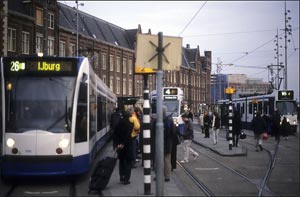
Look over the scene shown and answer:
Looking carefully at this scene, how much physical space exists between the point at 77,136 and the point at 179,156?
8.58m

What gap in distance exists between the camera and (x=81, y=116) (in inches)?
475

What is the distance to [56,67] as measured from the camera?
12062mm

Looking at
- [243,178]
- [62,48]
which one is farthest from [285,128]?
[62,48]

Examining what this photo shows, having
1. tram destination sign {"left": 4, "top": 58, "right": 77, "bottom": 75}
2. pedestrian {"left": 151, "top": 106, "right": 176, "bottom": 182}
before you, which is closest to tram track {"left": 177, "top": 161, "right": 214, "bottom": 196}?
pedestrian {"left": 151, "top": 106, "right": 176, "bottom": 182}

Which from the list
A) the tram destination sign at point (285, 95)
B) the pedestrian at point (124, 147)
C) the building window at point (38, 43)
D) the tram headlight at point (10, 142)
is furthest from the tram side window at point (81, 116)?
the building window at point (38, 43)

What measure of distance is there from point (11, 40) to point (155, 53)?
A: 126 ft

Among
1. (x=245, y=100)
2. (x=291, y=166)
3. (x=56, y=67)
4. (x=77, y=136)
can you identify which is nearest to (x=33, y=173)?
(x=77, y=136)

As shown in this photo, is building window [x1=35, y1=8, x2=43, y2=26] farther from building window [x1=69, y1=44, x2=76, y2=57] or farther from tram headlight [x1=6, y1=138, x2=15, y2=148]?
tram headlight [x1=6, y1=138, x2=15, y2=148]

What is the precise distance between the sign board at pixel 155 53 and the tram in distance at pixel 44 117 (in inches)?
122

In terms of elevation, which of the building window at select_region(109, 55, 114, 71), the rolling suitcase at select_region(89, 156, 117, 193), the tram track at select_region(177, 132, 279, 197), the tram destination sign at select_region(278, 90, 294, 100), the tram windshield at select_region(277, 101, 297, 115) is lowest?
the tram track at select_region(177, 132, 279, 197)

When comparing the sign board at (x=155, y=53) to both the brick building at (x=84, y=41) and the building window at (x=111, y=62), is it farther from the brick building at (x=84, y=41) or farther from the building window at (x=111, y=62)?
the building window at (x=111, y=62)

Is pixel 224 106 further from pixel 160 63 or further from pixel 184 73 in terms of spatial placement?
pixel 184 73

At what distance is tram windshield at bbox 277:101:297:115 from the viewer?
36.4m

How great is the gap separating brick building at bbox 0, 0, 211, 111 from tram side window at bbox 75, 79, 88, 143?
20559 mm
